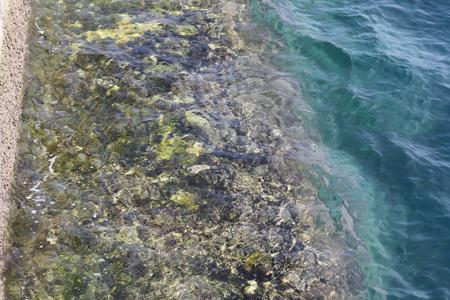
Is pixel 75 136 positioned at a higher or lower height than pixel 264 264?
higher

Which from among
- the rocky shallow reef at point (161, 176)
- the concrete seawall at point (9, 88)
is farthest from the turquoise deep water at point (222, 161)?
the concrete seawall at point (9, 88)

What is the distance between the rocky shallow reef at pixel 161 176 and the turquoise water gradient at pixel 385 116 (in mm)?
674

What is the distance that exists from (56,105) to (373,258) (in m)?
5.90

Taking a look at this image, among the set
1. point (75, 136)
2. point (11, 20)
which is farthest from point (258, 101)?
point (11, 20)

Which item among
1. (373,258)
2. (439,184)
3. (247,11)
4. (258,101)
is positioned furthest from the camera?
(247,11)

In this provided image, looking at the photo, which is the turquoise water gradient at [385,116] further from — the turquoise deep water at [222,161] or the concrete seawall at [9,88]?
the concrete seawall at [9,88]

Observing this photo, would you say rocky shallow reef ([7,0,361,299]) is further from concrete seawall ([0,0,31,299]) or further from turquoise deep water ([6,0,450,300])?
concrete seawall ([0,0,31,299])

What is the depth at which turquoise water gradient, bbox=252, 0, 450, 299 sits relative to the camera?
485 centimetres

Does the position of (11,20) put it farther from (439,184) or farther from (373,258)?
(439,184)

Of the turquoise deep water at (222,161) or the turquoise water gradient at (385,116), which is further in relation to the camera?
the turquoise water gradient at (385,116)

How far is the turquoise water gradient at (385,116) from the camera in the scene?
485 cm

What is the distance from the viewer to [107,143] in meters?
4.98

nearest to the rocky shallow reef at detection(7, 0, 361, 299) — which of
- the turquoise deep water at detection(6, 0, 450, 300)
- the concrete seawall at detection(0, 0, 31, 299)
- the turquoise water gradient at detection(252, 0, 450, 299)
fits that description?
the turquoise deep water at detection(6, 0, 450, 300)

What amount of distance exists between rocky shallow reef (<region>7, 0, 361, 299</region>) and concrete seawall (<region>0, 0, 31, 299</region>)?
0.52ft
